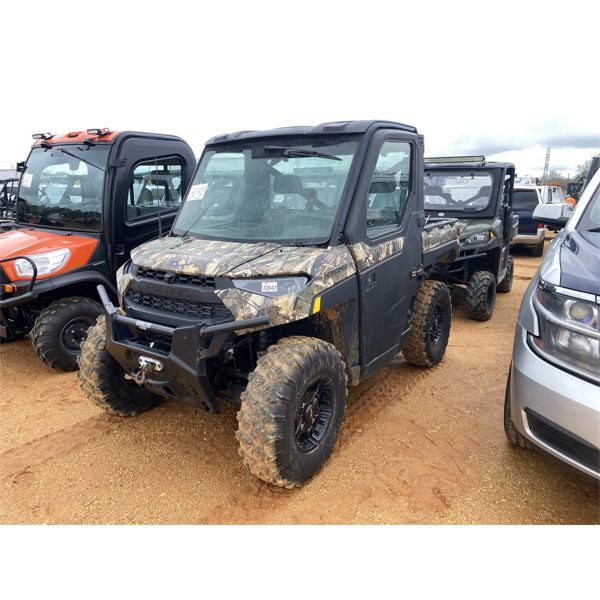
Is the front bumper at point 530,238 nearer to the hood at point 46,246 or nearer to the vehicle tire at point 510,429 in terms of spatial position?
the vehicle tire at point 510,429

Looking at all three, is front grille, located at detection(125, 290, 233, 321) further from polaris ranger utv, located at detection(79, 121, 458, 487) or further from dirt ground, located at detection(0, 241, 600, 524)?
dirt ground, located at detection(0, 241, 600, 524)

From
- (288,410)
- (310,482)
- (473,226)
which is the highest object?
(288,410)

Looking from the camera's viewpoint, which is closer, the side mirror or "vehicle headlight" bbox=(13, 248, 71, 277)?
the side mirror

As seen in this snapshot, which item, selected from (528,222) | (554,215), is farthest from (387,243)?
(528,222)

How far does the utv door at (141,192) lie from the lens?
5227 mm

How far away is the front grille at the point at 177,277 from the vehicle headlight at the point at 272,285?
181 mm

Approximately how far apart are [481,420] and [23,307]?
15.5 ft

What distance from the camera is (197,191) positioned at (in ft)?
12.4

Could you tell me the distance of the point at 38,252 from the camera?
475 centimetres

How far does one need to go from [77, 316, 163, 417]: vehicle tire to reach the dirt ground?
0.84 ft

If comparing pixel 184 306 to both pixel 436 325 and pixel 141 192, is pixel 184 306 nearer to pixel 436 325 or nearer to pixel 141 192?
pixel 436 325

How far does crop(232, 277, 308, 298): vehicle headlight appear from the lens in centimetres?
276

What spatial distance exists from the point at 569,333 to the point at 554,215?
5.75 ft

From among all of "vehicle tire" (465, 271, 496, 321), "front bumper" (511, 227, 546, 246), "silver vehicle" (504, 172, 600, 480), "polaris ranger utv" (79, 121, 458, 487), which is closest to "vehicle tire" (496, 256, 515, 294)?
"vehicle tire" (465, 271, 496, 321)
